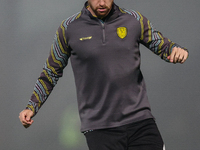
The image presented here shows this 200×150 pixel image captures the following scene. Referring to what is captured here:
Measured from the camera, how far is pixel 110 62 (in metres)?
2.56

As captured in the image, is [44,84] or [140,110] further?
A: [44,84]

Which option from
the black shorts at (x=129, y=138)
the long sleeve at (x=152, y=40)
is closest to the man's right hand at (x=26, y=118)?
the black shorts at (x=129, y=138)

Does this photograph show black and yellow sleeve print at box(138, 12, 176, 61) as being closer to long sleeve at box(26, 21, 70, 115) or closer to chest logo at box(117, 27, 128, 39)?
chest logo at box(117, 27, 128, 39)

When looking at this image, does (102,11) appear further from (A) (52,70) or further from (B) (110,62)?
(A) (52,70)

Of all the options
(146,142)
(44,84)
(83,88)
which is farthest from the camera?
(44,84)

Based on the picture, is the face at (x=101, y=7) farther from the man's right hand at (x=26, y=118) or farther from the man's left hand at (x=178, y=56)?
the man's right hand at (x=26, y=118)

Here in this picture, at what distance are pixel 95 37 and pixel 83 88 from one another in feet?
1.17

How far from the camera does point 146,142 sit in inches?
98.4

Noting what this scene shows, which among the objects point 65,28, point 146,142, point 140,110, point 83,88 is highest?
point 65,28

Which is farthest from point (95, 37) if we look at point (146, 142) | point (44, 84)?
point (146, 142)

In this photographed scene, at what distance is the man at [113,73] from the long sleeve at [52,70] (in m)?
0.07

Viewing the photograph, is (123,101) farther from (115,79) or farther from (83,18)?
(83,18)

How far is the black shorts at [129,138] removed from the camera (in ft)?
8.23

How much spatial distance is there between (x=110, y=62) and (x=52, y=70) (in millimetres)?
560
